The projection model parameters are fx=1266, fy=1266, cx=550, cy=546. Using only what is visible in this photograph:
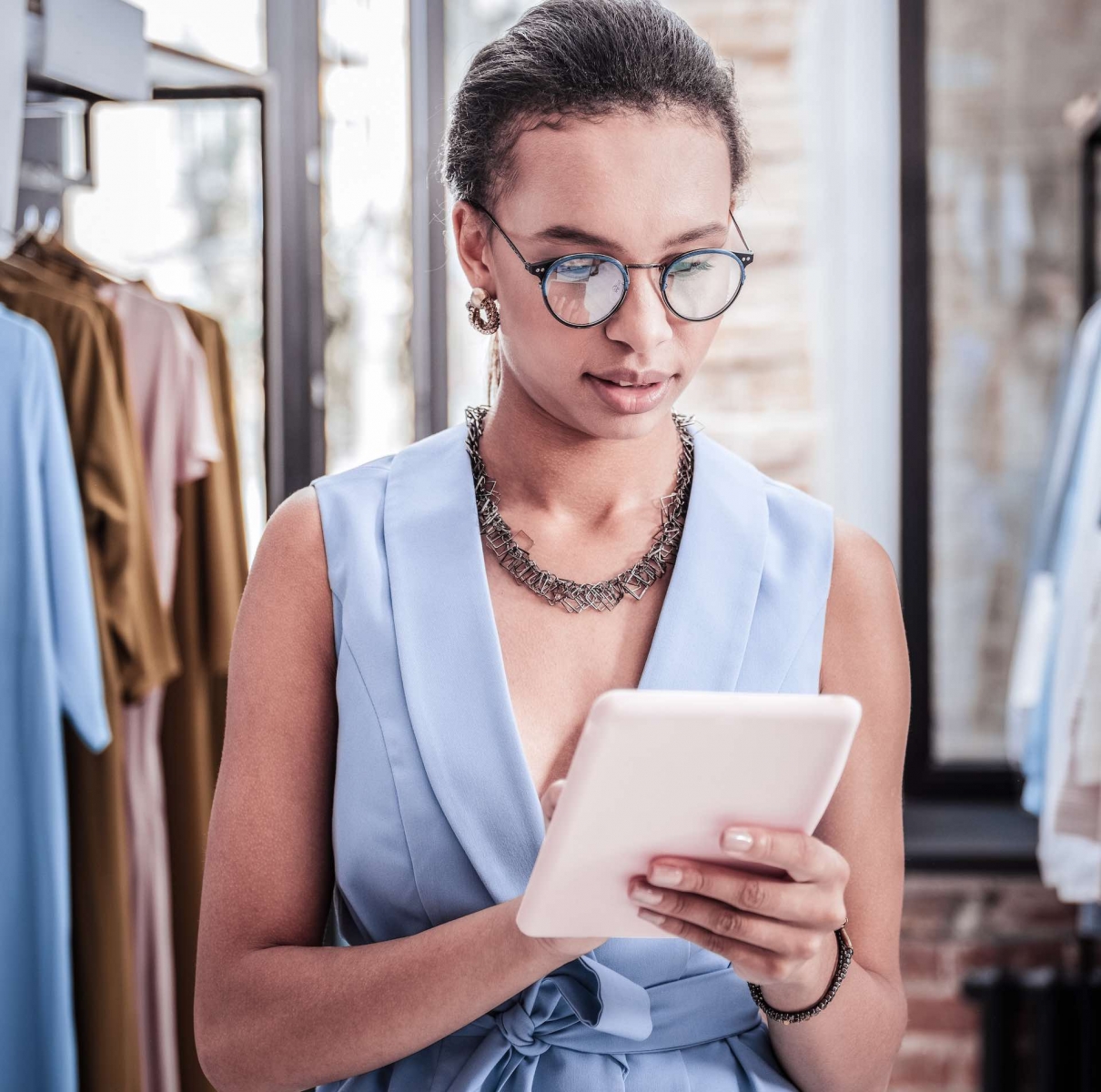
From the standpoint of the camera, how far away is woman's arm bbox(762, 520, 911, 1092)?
994 millimetres

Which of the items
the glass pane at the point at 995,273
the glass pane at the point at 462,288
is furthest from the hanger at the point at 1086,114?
the glass pane at the point at 462,288

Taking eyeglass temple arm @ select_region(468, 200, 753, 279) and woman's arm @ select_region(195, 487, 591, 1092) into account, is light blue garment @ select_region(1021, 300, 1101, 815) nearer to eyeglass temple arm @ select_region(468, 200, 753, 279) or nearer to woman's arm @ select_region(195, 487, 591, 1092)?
eyeglass temple arm @ select_region(468, 200, 753, 279)

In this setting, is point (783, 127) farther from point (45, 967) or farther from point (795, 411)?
point (45, 967)

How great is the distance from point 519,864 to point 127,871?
3.61 ft

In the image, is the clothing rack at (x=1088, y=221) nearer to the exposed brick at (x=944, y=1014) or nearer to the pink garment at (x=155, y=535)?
the exposed brick at (x=944, y=1014)

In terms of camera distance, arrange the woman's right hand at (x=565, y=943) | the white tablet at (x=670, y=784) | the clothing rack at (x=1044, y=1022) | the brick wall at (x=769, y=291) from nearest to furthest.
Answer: the white tablet at (x=670, y=784) → the woman's right hand at (x=565, y=943) → the clothing rack at (x=1044, y=1022) → the brick wall at (x=769, y=291)

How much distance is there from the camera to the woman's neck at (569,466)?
1.08 m

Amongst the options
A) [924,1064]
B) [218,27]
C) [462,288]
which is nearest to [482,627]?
[218,27]

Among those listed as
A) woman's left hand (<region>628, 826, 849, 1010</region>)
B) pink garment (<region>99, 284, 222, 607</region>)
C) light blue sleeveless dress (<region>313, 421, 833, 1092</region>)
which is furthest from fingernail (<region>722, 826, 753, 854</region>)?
pink garment (<region>99, 284, 222, 607</region>)

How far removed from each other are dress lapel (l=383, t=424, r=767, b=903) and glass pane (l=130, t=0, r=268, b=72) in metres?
1.41

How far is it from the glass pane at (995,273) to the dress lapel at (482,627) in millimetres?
1849

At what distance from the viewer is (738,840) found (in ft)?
2.45

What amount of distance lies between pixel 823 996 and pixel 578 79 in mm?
698

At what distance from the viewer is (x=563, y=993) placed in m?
0.95
